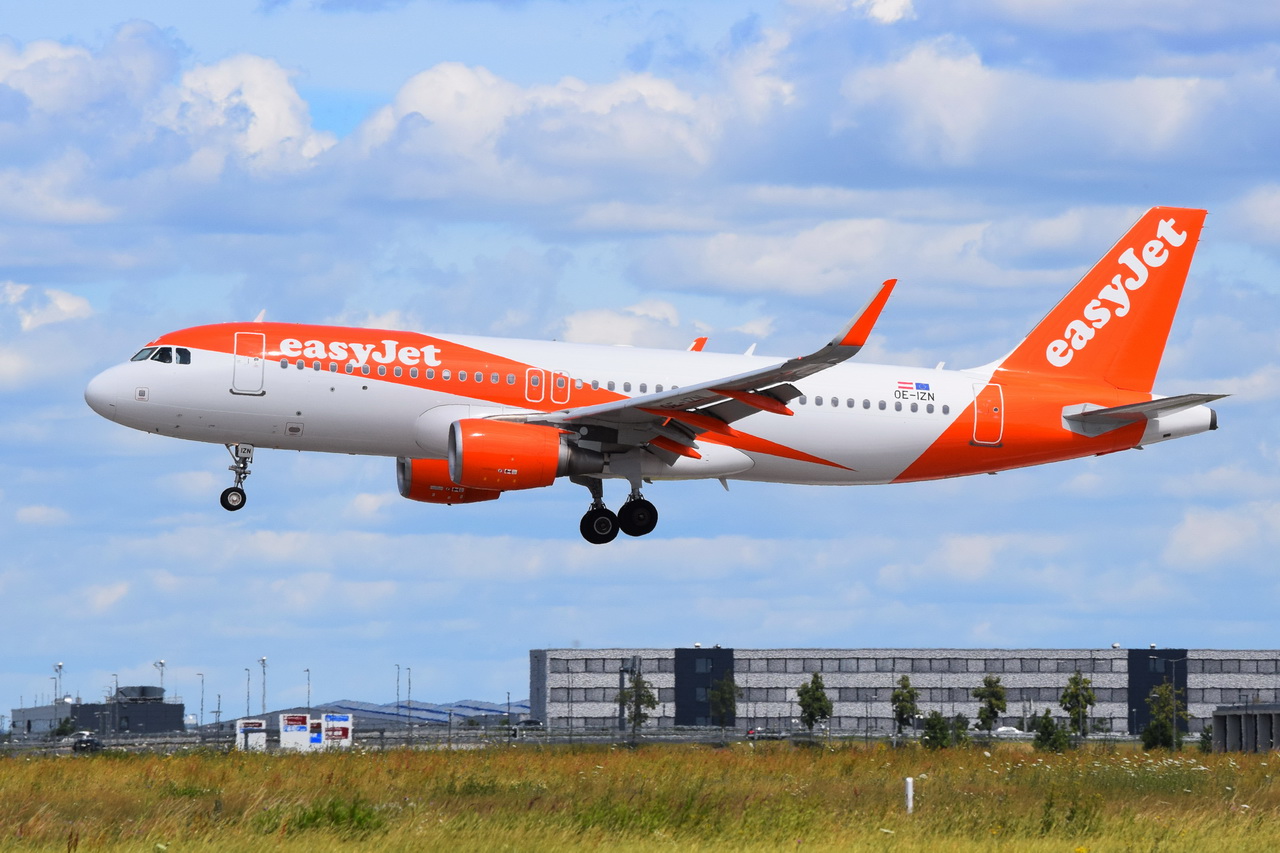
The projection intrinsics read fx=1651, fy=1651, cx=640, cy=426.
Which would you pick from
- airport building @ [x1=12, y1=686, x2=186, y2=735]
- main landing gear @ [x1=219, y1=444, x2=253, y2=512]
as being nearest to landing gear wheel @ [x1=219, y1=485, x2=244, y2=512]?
main landing gear @ [x1=219, y1=444, x2=253, y2=512]

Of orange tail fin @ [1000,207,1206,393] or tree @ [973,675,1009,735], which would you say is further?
tree @ [973,675,1009,735]

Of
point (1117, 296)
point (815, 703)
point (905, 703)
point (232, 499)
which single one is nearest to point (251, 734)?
point (232, 499)

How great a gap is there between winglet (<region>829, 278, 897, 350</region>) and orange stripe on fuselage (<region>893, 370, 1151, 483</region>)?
9509mm

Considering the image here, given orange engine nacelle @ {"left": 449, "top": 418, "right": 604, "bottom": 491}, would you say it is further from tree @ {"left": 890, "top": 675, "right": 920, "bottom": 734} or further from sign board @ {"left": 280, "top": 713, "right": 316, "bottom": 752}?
tree @ {"left": 890, "top": 675, "right": 920, "bottom": 734}

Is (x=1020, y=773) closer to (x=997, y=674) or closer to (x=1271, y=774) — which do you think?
(x=1271, y=774)

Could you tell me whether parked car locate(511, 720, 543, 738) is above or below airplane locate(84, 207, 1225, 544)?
below

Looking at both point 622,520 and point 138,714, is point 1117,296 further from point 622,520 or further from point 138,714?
point 138,714

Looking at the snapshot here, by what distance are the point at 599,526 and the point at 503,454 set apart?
4697 millimetres

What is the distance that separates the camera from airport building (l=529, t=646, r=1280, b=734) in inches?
5418

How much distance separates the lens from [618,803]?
29359mm

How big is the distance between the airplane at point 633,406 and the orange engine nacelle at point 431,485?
0.19ft

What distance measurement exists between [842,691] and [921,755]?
97976mm

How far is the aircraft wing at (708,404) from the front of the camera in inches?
1350

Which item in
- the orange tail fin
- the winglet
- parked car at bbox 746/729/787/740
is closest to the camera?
the winglet
